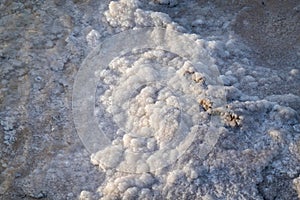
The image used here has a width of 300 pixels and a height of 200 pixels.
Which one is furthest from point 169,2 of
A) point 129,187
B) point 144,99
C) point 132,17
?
point 129,187

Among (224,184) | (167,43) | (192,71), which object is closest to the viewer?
(224,184)

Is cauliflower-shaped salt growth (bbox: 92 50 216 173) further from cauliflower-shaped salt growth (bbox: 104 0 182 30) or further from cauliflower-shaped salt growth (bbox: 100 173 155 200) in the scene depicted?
cauliflower-shaped salt growth (bbox: 104 0 182 30)

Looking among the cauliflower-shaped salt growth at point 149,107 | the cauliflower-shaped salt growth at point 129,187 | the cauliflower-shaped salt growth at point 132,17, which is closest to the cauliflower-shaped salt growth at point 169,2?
the cauliflower-shaped salt growth at point 132,17

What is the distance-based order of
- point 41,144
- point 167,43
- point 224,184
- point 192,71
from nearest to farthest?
point 224,184, point 41,144, point 192,71, point 167,43

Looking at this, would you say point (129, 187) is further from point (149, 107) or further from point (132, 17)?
point (132, 17)

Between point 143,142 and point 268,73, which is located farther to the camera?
point 268,73

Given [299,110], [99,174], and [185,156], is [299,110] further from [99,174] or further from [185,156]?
[99,174]

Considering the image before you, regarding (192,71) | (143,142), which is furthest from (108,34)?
A: (143,142)
